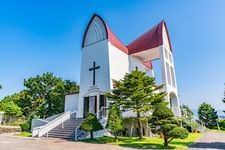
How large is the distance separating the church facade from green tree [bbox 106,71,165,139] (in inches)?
132

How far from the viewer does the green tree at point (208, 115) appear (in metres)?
33.6

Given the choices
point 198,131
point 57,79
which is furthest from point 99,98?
point 57,79

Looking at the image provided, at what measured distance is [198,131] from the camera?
20.0 meters

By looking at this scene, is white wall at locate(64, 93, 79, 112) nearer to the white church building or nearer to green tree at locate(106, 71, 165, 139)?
the white church building

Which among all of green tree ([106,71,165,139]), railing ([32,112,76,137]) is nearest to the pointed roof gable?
green tree ([106,71,165,139])

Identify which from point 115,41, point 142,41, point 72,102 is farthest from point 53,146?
point 142,41

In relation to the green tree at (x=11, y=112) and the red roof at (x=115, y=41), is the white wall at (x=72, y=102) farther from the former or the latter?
the green tree at (x=11, y=112)

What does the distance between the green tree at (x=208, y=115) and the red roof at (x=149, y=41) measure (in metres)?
20.8

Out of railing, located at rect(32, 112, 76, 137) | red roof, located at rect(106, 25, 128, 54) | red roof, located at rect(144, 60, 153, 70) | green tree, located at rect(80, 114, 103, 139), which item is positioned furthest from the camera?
red roof, located at rect(144, 60, 153, 70)

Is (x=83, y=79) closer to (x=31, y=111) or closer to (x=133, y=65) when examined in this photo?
(x=133, y=65)

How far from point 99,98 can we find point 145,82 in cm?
640

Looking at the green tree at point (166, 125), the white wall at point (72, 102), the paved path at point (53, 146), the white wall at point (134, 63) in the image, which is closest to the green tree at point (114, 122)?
the paved path at point (53, 146)

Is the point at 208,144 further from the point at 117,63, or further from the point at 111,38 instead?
the point at 111,38

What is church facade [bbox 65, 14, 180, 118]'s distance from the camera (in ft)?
63.3
